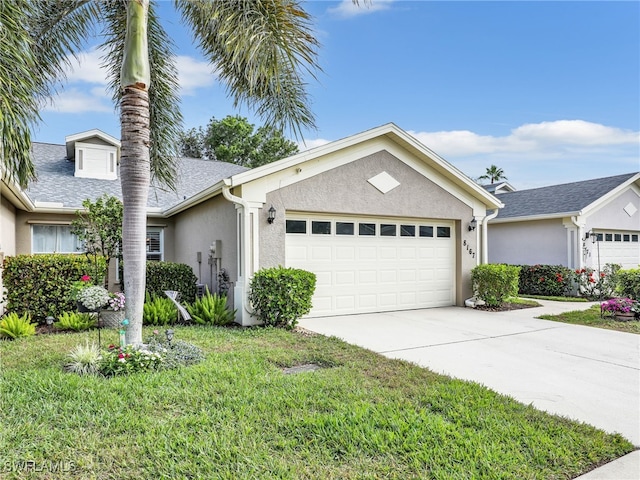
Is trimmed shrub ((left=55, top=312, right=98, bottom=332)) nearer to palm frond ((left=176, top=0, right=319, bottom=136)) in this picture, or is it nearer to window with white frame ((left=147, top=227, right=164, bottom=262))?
palm frond ((left=176, top=0, right=319, bottom=136))

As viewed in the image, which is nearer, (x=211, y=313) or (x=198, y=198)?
(x=211, y=313)

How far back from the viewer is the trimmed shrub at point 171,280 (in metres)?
9.36

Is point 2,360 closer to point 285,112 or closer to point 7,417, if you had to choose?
point 7,417

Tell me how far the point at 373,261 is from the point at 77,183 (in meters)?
10.1

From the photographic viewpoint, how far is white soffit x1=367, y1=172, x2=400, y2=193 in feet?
32.3

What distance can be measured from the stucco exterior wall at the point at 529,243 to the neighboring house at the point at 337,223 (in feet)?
15.9

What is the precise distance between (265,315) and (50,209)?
7378 mm

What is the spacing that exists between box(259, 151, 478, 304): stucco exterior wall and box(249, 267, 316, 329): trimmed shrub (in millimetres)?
690

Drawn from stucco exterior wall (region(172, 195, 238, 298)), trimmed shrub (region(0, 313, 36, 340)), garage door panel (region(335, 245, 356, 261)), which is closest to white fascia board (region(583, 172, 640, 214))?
garage door panel (region(335, 245, 356, 261))

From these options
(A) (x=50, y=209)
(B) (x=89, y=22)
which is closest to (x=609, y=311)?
(B) (x=89, y=22)

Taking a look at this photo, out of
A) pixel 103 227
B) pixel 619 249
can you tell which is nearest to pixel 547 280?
pixel 619 249

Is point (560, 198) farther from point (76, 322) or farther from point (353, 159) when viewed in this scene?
point (76, 322)

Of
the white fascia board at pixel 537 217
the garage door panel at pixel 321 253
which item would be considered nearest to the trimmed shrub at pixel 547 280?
the white fascia board at pixel 537 217

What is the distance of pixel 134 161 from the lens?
570 cm
